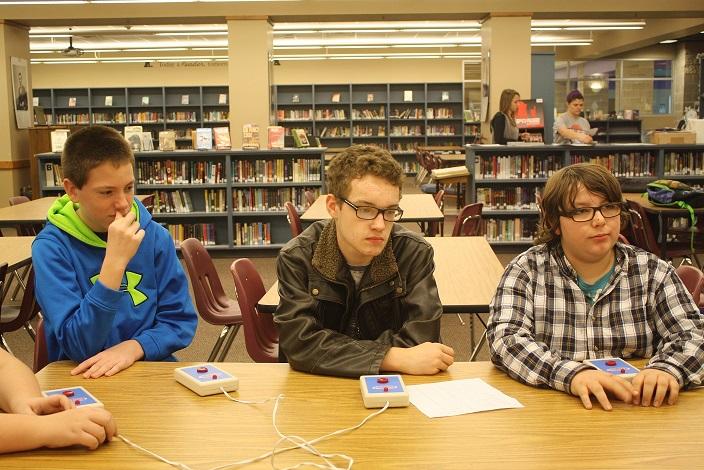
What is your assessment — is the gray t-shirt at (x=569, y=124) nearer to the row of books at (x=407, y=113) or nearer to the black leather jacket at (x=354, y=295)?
the black leather jacket at (x=354, y=295)

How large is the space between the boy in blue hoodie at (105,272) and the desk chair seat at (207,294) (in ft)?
4.53

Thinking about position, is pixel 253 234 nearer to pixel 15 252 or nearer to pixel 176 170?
pixel 176 170

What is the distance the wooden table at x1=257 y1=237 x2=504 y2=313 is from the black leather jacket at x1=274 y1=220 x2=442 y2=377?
474 mm

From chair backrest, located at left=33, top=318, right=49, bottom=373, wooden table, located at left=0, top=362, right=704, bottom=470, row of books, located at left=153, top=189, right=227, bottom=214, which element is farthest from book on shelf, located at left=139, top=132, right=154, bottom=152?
wooden table, located at left=0, top=362, right=704, bottom=470

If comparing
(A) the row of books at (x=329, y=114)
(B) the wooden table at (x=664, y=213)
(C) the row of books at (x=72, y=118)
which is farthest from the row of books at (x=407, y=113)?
(B) the wooden table at (x=664, y=213)

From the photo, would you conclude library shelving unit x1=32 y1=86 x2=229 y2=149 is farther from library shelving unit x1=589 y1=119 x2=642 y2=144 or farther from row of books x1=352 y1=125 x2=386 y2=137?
library shelving unit x1=589 y1=119 x2=642 y2=144

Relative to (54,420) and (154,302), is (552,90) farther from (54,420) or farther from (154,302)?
(54,420)

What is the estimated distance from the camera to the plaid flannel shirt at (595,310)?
1.90 metres

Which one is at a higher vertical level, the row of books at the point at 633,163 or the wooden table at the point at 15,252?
the row of books at the point at 633,163

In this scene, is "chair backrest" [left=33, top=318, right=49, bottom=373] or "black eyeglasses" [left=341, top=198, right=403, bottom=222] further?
"chair backrest" [left=33, top=318, right=49, bottom=373]

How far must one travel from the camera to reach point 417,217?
5375 mm

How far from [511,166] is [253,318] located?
604 centimetres

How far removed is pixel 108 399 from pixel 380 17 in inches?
392

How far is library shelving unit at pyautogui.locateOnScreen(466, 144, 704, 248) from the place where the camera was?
842 cm
